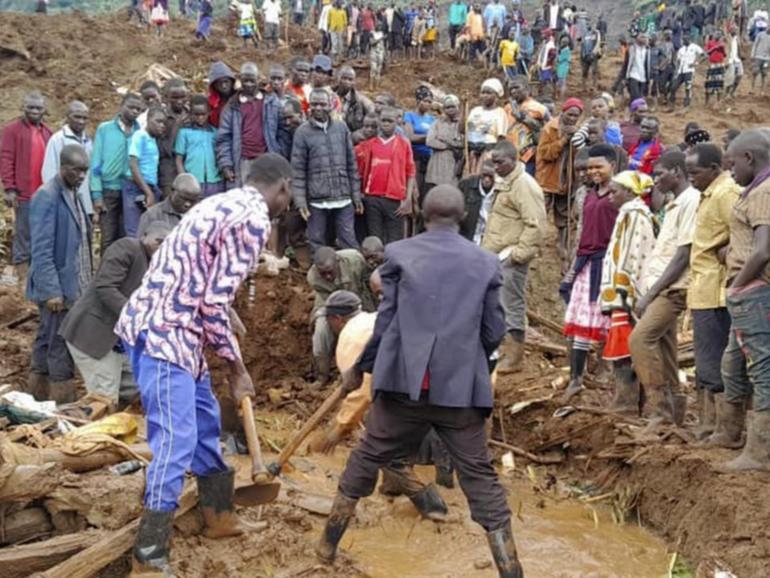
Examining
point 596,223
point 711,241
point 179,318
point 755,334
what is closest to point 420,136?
point 596,223

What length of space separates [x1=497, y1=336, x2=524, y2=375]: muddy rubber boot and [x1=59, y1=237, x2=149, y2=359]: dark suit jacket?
3.32 meters

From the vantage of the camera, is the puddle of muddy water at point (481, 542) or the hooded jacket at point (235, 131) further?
the hooded jacket at point (235, 131)

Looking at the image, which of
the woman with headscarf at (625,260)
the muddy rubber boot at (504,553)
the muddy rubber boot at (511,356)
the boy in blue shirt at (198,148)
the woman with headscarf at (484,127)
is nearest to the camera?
the muddy rubber boot at (504,553)

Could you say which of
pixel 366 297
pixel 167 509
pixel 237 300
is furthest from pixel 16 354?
pixel 167 509

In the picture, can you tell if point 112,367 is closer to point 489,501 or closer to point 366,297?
point 366,297

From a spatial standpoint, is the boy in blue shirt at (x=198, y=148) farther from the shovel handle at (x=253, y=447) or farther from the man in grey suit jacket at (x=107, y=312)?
the shovel handle at (x=253, y=447)

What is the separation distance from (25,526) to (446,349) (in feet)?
7.35

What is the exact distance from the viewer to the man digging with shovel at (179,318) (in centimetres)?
413

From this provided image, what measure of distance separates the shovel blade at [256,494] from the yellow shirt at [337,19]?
59.4 feet

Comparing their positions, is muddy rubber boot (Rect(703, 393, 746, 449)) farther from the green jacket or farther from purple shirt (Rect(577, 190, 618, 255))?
the green jacket

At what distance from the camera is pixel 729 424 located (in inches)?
230

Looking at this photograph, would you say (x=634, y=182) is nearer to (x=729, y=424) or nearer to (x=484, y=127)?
(x=729, y=424)

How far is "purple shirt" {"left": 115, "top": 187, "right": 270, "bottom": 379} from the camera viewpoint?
4.13m

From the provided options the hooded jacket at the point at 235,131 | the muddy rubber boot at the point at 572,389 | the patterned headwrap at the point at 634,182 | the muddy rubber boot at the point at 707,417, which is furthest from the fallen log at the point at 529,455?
the hooded jacket at the point at 235,131
